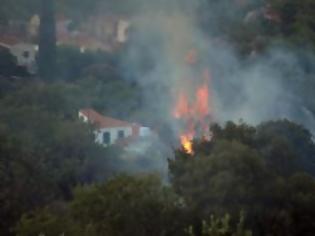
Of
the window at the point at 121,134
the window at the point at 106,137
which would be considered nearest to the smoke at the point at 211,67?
the window at the point at 121,134

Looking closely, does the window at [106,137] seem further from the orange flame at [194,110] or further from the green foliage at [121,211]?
the green foliage at [121,211]

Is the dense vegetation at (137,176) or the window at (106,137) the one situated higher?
the window at (106,137)

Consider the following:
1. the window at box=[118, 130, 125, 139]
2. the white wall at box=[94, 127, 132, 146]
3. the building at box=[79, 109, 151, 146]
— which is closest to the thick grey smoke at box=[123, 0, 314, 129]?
the building at box=[79, 109, 151, 146]

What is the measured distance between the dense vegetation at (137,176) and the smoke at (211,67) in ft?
1.07

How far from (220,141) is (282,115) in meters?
9.99

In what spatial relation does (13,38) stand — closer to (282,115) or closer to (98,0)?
(98,0)

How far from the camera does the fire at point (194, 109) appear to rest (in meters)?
21.3

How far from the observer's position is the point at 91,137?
56.9ft

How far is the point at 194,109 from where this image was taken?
23.0 meters

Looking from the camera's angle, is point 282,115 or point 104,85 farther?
point 104,85

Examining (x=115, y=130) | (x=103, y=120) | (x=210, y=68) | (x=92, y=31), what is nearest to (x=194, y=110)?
(x=210, y=68)

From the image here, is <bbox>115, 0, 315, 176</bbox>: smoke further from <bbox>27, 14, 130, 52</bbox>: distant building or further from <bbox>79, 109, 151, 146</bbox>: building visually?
<bbox>79, 109, 151, 146</bbox>: building

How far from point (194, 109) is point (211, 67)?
2.64m

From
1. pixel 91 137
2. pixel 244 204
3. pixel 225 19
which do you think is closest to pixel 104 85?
pixel 225 19
